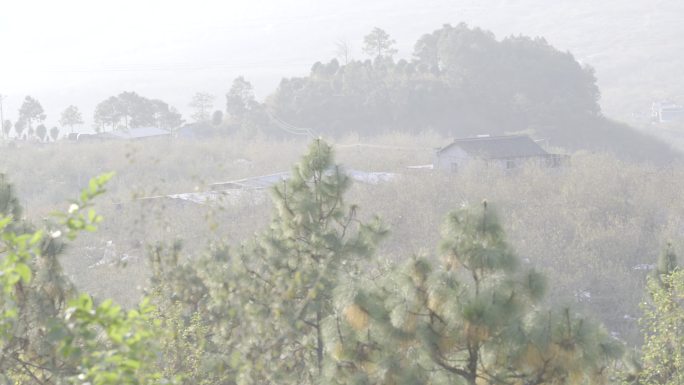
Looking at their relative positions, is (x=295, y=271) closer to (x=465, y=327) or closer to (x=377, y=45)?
(x=465, y=327)

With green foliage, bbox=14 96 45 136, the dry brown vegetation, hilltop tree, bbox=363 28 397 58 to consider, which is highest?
hilltop tree, bbox=363 28 397 58

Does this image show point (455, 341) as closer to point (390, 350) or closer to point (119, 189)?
point (390, 350)

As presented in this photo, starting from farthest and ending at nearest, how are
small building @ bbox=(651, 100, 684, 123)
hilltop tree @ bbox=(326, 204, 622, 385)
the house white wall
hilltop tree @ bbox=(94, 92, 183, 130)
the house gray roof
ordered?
small building @ bbox=(651, 100, 684, 123), hilltop tree @ bbox=(94, 92, 183, 130), the house gray roof, the house white wall, hilltop tree @ bbox=(326, 204, 622, 385)

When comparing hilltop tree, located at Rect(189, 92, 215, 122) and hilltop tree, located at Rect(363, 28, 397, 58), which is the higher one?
hilltop tree, located at Rect(363, 28, 397, 58)

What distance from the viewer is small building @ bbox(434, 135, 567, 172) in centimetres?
3722

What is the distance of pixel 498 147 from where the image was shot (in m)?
38.3

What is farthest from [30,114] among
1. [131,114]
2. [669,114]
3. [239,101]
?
[669,114]

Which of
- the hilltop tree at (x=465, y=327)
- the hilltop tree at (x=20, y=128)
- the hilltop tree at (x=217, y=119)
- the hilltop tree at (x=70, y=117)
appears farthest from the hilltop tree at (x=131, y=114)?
the hilltop tree at (x=465, y=327)

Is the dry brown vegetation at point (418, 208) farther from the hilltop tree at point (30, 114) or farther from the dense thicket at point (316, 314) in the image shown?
the hilltop tree at point (30, 114)

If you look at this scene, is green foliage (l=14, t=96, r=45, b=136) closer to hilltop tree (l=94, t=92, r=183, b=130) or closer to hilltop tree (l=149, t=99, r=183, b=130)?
hilltop tree (l=94, t=92, r=183, b=130)

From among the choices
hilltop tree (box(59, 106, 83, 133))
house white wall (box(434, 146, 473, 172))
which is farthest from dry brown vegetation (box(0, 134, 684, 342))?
hilltop tree (box(59, 106, 83, 133))

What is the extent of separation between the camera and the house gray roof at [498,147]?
3756 centimetres

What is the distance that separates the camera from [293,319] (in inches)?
415

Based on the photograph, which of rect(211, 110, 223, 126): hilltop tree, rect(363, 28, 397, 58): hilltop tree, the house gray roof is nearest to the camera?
the house gray roof
